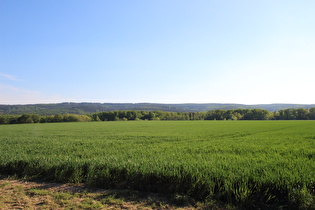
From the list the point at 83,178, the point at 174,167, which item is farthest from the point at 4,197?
the point at 174,167

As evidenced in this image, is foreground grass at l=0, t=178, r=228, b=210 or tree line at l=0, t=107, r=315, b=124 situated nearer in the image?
foreground grass at l=0, t=178, r=228, b=210

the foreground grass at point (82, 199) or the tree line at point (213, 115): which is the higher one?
the foreground grass at point (82, 199)

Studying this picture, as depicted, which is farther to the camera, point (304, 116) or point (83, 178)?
point (304, 116)

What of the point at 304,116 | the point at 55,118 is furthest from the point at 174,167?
the point at 304,116

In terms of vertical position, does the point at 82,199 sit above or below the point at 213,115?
above

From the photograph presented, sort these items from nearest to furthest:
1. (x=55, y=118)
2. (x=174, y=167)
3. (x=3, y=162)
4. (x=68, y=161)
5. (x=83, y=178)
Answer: (x=174, y=167)
(x=83, y=178)
(x=68, y=161)
(x=3, y=162)
(x=55, y=118)

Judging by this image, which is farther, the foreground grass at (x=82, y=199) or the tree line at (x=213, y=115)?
the tree line at (x=213, y=115)

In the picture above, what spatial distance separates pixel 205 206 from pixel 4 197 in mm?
6346

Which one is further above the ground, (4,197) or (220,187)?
(220,187)

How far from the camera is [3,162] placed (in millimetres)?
9562

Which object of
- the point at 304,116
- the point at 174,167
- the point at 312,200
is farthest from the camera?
the point at 304,116

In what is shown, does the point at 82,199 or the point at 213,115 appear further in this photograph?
the point at 213,115

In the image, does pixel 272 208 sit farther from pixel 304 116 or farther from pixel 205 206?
pixel 304 116

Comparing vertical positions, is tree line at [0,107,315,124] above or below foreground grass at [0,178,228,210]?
below
